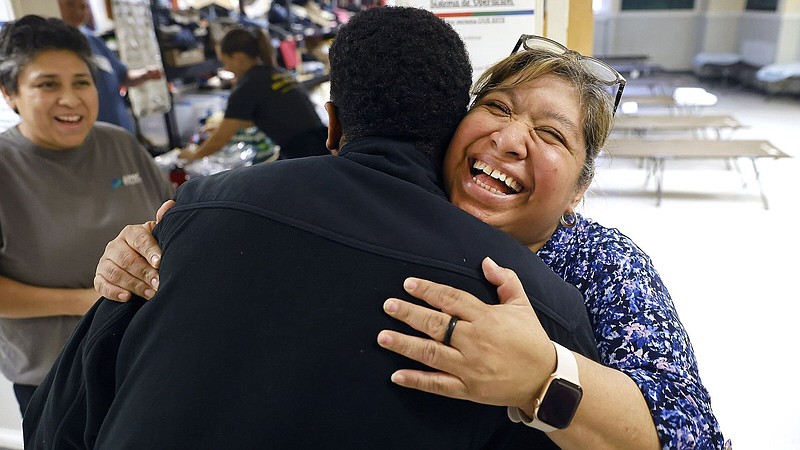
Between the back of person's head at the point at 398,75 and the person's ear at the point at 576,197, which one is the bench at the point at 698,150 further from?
the back of person's head at the point at 398,75

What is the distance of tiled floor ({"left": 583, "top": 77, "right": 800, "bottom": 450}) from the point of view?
3090mm

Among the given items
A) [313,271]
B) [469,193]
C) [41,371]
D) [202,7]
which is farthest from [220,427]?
[202,7]

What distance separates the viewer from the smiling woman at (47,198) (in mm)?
1802

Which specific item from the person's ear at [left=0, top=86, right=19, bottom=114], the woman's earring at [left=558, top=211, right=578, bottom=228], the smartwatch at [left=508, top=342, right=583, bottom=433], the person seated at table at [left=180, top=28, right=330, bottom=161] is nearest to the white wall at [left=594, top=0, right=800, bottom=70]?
the person seated at table at [left=180, top=28, right=330, bottom=161]

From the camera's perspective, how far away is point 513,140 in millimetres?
1123

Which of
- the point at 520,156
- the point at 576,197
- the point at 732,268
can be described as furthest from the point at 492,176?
the point at 732,268

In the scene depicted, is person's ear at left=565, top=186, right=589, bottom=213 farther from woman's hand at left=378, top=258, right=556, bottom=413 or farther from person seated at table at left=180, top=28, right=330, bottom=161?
person seated at table at left=180, top=28, right=330, bottom=161

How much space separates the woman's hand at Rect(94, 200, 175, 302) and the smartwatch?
1.91ft

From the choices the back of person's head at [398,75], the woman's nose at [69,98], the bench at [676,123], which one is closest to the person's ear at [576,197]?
the back of person's head at [398,75]

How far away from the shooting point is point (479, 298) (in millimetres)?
818

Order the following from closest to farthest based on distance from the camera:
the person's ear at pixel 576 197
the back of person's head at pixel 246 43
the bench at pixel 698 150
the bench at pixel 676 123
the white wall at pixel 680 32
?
the person's ear at pixel 576 197 → the back of person's head at pixel 246 43 → the bench at pixel 698 150 → the bench at pixel 676 123 → the white wall at pixel 680 32

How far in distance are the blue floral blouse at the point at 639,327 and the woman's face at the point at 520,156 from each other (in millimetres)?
→ 129

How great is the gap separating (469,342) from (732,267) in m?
4.52

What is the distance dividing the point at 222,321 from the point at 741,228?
552cm
